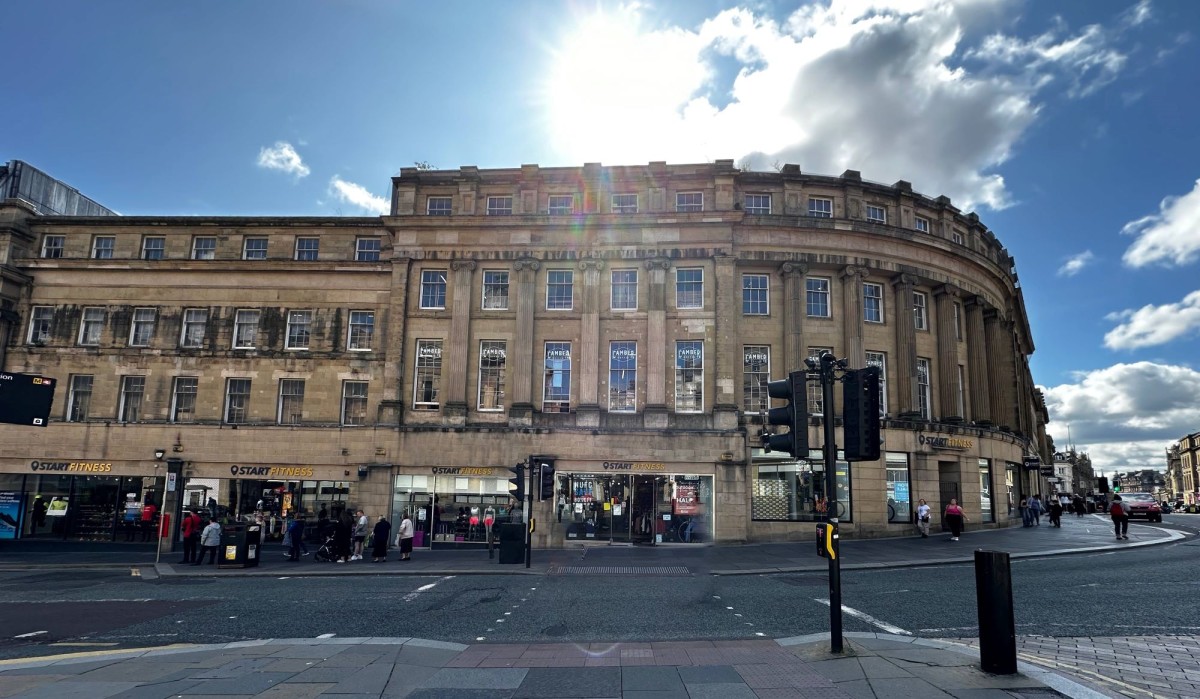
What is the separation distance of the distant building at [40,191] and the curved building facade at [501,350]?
314cm

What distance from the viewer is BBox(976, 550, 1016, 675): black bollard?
7328 mm

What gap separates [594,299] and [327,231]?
1316 centimetres

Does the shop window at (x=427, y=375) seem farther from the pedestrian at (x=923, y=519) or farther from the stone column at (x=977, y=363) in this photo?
the stone column at (x=977, y=363)

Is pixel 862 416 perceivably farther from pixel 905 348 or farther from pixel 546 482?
pixel 905 348

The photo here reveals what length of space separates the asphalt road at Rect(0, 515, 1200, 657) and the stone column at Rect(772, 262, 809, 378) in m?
11.3

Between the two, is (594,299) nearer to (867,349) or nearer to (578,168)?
(578,168)

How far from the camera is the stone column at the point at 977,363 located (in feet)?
111

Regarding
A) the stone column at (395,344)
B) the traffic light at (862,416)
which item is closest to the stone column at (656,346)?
the stone column at (395,344)

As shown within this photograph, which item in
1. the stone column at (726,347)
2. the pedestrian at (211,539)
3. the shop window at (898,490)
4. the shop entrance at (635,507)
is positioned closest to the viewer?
the pedestrian at (211,539)

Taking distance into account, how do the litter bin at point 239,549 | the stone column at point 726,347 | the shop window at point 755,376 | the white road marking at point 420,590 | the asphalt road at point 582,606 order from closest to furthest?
the asphalt road at point 582,606, the white road marking at point 420,590, the litter bin at point 239,549, the stone column at point 726,347, the shop window at point 755,376

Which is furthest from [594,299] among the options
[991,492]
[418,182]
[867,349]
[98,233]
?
[98,233]

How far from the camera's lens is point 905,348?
3062 cm

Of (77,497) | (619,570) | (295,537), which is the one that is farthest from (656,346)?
(77,497)

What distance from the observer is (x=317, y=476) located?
29172 mm
